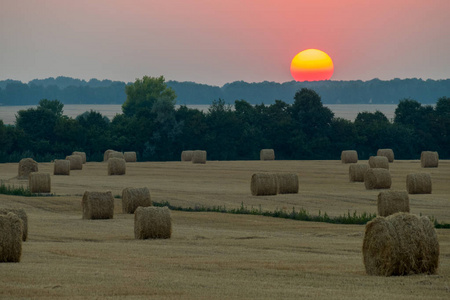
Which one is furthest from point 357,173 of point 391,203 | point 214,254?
point 214,254

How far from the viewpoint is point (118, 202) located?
41.9 m

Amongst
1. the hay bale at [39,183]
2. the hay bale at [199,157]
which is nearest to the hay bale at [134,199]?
the hay bale at [39,183]

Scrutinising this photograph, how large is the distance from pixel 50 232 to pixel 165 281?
13237 mm

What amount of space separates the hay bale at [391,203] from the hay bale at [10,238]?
63.5 feet

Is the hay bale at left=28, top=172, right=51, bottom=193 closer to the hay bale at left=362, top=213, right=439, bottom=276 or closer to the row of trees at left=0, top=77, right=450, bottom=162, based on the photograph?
the hay bale at left=362, top=213, right=439, bottom=276

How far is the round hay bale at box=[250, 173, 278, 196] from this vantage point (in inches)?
1764

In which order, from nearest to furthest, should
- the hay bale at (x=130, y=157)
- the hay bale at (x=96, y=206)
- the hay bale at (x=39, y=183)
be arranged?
the hay bale at (x=96, y=206), the hay bale at (x=39, y=183), the hay bale at (x=130, y=157)

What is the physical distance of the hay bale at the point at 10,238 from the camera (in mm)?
17609

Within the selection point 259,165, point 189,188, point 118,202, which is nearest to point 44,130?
point 259,165

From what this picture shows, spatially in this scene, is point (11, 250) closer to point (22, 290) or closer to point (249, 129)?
point (22, 290)

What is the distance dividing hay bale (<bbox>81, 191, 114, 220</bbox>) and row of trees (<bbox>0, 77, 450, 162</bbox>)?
58.9 m

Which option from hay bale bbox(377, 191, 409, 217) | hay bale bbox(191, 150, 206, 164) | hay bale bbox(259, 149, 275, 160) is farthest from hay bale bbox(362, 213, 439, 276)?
hay bale bbox(259, 149, 275, 160)

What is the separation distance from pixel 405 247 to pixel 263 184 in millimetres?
28848

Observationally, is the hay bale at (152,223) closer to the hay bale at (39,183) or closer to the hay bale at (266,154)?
the hay bale at (39,183)
